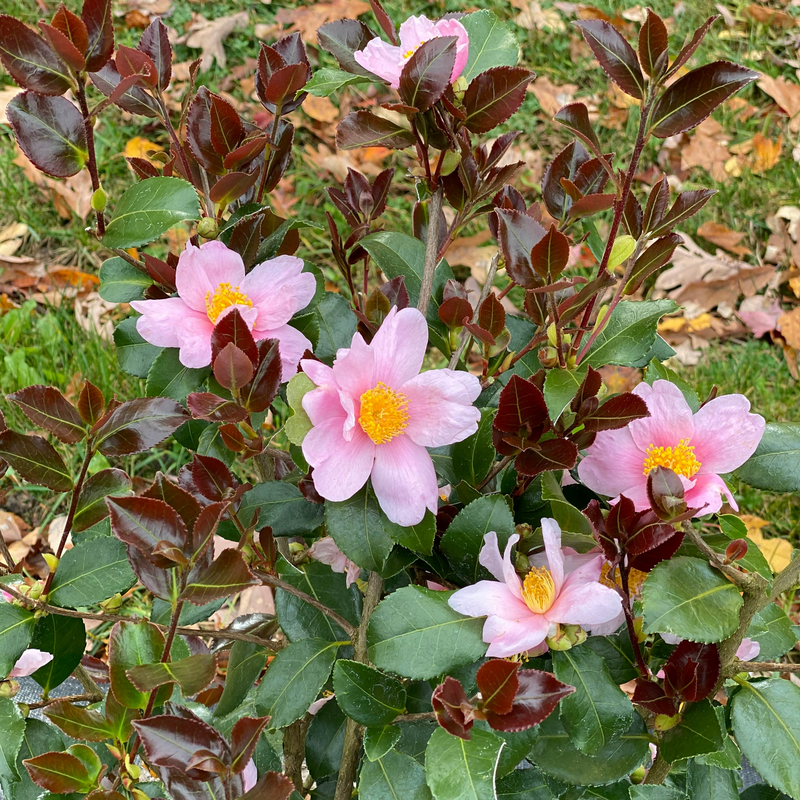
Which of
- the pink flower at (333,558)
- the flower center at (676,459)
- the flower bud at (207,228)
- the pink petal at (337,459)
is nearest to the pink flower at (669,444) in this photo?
the flower center at (676,459)

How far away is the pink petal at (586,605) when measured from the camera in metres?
0.67

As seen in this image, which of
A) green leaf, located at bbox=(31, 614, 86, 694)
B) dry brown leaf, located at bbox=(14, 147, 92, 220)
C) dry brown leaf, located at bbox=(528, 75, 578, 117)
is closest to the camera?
green leaf, located at bbox=(31, 614, 86, 694)

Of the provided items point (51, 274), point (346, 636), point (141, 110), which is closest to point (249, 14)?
point (51, 274)

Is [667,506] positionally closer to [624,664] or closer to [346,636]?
[624,664]

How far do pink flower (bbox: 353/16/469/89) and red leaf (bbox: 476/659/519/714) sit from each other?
0.50 meters

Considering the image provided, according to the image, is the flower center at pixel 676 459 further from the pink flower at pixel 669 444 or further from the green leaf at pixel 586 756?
the green leaf at pixel 586 756

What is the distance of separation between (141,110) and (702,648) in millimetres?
764

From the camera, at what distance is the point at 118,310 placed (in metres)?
2.51

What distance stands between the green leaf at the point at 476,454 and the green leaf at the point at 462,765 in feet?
0.81

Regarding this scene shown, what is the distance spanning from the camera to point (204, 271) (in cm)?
79

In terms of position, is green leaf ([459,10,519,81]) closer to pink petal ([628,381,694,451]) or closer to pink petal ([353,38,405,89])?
pink petal ([353,38,405,89])

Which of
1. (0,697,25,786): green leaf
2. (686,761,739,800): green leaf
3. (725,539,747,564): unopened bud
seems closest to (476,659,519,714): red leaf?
(725,539,747,564): unopened bud

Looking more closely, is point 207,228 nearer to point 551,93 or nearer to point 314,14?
point 551,93

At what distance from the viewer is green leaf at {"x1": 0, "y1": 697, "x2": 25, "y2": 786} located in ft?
2.50
